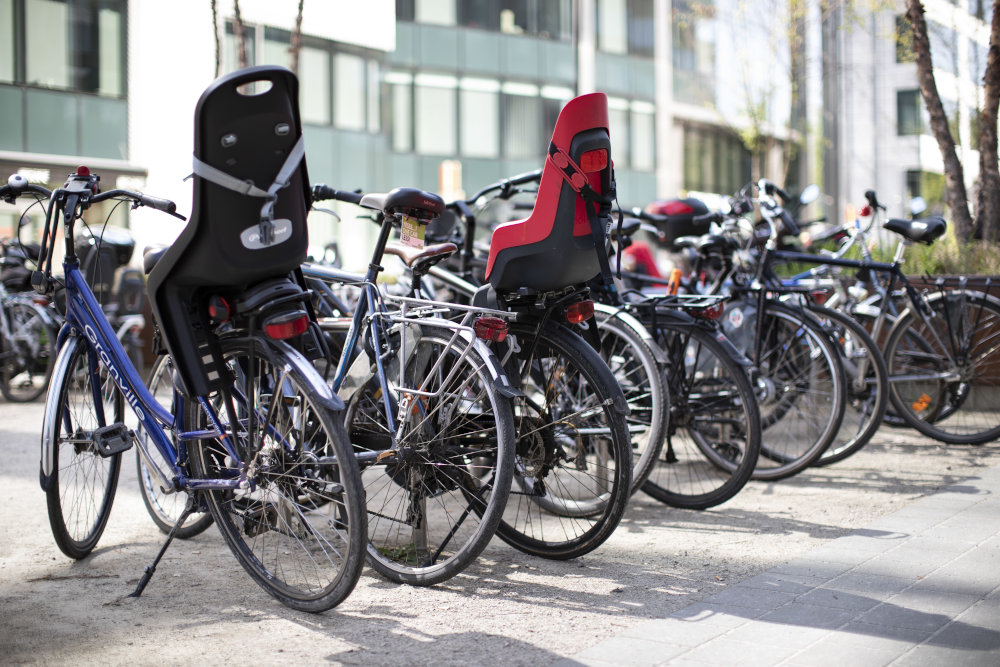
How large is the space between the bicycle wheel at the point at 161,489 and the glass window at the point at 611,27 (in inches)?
1277

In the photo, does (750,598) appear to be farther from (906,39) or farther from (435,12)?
(435,12)

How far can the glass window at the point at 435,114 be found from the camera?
30.8 meters

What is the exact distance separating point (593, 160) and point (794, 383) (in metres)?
2.57

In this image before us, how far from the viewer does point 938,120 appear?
30.8ft

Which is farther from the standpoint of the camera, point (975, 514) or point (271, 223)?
point (975, 514)

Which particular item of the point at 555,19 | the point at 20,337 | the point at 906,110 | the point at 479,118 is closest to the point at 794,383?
the point at 20,337

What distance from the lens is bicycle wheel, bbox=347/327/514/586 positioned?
385 centimetres

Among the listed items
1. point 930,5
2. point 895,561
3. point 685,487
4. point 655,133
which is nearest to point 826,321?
point 685,487

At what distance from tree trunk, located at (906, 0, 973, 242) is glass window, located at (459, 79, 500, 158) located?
23.1m

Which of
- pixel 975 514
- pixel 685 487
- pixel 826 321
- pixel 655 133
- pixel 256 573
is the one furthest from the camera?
pixel 655 133

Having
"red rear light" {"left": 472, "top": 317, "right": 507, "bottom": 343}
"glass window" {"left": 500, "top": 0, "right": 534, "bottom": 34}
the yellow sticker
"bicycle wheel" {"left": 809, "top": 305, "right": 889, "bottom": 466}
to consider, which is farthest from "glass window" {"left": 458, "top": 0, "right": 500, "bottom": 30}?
"red rear light" {"left": 472, "top": 317, "right": 507, "bottom": 343}

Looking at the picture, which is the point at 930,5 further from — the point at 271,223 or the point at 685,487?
the point at 271,223

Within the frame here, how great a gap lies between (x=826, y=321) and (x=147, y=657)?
14.2ft

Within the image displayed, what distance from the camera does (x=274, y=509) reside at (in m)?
3.73
